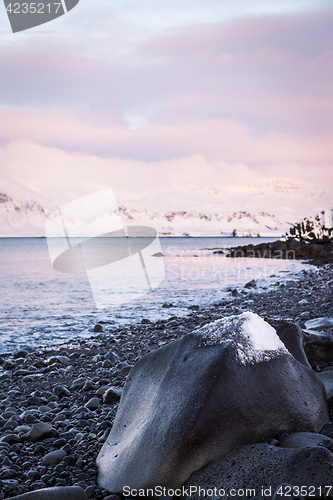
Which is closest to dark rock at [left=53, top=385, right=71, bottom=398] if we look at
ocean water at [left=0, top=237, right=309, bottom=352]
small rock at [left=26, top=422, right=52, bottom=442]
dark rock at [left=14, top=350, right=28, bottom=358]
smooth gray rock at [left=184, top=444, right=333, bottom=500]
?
small rock at [left=26, top=422, right=52, bottom=442]

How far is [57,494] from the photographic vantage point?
2.27 m

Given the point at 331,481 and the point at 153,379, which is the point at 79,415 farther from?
the point at 331,481

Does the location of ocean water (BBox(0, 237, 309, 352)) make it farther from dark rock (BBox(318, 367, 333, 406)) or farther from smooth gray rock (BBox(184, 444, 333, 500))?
smooth gray rock (BBox(184, 444, 333, 500))

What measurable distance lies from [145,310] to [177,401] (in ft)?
27.0

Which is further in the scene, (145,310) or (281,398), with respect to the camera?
(145,310)

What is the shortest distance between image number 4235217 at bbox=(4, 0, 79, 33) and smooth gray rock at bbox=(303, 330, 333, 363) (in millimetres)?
5251

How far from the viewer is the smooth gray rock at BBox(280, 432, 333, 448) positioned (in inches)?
99.1

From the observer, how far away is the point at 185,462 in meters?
2.36

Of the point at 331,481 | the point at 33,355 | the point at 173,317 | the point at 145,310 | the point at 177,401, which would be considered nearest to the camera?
the point at 331,481

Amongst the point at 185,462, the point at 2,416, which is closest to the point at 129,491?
the point at 185,462

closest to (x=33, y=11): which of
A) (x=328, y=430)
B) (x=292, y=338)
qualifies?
(x=292, y=338)
